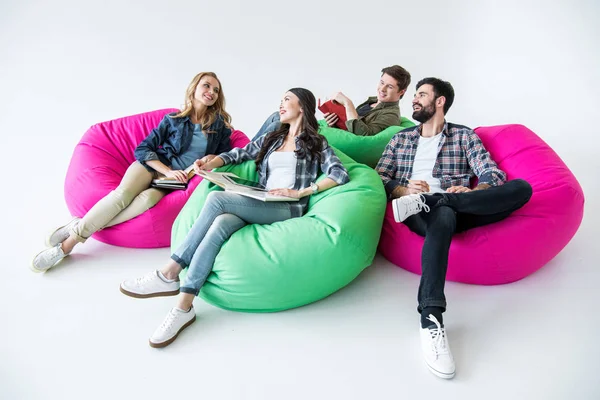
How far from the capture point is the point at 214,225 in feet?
7.78

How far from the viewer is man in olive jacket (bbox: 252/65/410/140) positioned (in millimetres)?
3605

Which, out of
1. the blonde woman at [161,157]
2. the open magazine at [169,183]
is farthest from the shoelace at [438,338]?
the open magazine at [169,183]

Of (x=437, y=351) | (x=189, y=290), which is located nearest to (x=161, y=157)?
(x=189, y=290)

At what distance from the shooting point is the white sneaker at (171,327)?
2.15 m

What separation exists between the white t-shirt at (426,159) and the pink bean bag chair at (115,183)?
1.31 metres

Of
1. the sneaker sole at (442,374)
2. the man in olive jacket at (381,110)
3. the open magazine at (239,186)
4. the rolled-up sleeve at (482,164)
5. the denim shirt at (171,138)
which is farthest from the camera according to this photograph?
the man in olive jacket at (381,110)

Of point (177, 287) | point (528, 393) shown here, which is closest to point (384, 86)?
point (177, 287)

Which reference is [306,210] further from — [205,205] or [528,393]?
[528,393]

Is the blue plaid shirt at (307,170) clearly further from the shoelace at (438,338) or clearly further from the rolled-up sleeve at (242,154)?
the shoelace at (438,338)

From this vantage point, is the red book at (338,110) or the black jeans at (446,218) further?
the red book at (338,110)

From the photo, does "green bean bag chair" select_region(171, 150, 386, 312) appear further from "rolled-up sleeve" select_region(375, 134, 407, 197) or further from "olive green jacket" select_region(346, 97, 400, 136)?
"olive green jacket" select_region(346, 97, 400, 136)

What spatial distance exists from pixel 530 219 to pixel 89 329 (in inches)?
90.2

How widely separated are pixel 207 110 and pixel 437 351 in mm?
2209

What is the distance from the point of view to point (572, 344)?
2.14 m
